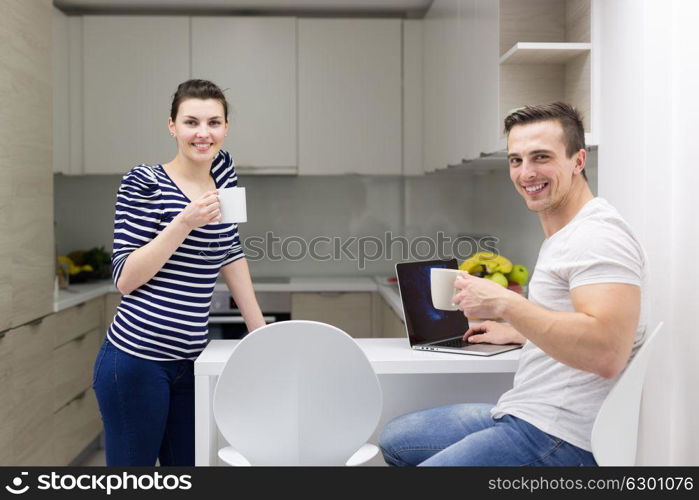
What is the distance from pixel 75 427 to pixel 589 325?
2981 millimetres

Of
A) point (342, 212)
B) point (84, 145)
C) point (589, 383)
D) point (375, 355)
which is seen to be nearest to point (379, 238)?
point (342, 212)

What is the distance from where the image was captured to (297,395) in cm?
159

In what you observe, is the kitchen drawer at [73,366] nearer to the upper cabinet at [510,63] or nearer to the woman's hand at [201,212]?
the woman's hand at [201,212]

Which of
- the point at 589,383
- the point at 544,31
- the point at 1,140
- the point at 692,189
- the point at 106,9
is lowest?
the point at 589,383

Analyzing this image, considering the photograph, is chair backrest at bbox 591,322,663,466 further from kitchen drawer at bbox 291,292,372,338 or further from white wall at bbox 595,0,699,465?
kitchen drawer at bbox 291,292,372,338

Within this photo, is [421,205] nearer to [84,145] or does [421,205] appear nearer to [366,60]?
[366,60]

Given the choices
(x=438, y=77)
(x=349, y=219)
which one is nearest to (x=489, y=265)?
(x=438, y=77)

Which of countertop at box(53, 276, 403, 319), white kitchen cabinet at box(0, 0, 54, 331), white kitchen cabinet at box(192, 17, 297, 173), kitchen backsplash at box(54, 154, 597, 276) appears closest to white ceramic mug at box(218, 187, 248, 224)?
white kitchen cabinet at box(0, 0, 54, 331)

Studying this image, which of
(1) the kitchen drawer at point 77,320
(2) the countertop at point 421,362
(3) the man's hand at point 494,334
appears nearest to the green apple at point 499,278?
(3) the man's hand at point 494,334

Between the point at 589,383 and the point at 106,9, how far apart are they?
383 centimetres

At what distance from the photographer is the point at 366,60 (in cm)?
439

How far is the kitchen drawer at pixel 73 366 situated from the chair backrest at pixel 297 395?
1.97 meters

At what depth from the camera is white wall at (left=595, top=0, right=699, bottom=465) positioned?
5.40 ft

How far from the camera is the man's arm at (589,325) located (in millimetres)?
1391
